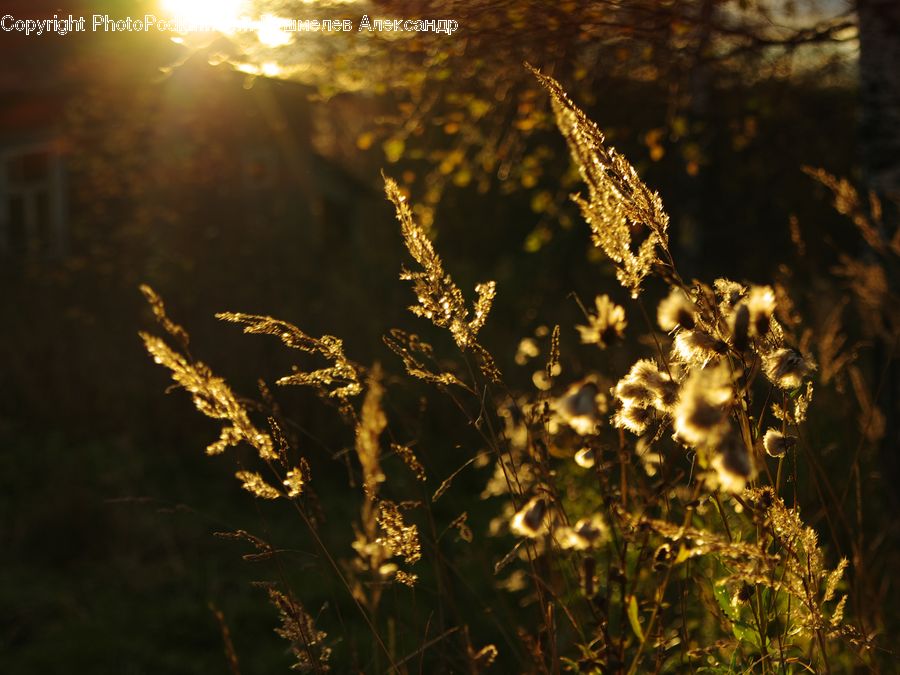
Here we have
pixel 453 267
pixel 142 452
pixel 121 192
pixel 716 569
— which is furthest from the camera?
pixel 453 267

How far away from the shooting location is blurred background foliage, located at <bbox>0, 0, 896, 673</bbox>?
4457 millimetres

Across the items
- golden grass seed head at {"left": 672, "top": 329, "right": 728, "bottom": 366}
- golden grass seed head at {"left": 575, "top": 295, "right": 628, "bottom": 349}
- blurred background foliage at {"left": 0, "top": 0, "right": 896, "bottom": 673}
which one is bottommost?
blurred background foliage at {"left": 0, "top": 0, "right": 896, "bottom": 673}

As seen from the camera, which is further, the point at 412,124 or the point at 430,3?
the point at 412,124

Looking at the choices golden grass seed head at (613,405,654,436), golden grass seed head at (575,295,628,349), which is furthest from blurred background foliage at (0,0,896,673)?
golden grass seed head at (575,295,628,349)

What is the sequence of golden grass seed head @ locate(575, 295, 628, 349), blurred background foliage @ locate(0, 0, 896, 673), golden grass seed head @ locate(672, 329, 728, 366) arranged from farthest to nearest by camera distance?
blurred background foliage @ locate(0, 0, 896, 673)
golden grass seed head @ locate(672, 329, 728, 366)
golden grass seed head @ locate(575, 295, 628, 349)

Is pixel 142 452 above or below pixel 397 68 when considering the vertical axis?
below

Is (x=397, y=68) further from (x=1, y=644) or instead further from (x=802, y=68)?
(x=802, y=68)

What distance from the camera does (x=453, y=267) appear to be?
53.6 ft

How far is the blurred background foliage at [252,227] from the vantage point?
14.6ft

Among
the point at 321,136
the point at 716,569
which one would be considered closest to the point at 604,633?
the point at 716,569

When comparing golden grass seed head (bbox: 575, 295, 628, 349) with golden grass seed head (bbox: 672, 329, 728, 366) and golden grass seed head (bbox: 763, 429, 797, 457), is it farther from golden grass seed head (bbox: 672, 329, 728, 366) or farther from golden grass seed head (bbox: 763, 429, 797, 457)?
golden grass seed head (bbox: 763, 429, 797, 457)

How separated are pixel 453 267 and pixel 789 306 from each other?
1363 cm

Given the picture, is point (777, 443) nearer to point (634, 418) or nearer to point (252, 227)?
point (634, 418)

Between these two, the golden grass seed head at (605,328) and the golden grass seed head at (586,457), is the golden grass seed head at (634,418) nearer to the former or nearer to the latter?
the golden grass seed head at (586,457)
